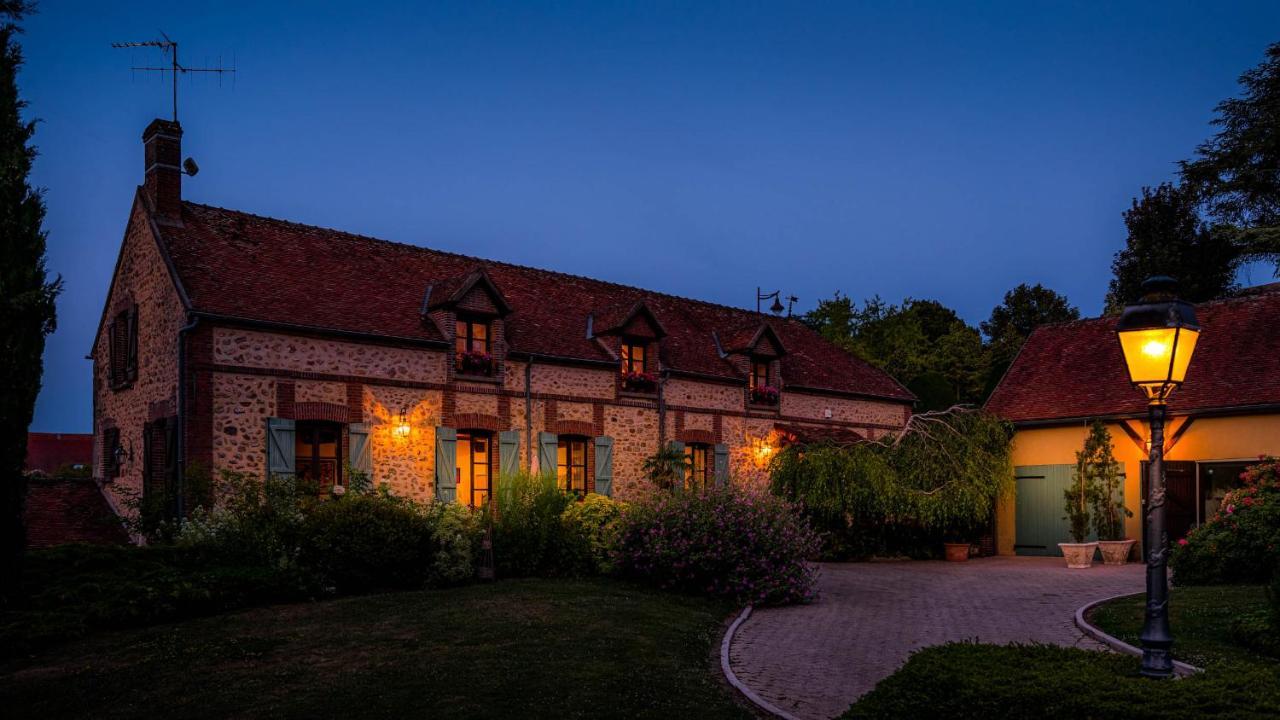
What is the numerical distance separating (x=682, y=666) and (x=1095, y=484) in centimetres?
1392

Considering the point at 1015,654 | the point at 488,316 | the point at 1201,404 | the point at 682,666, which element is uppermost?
the point at 488,316

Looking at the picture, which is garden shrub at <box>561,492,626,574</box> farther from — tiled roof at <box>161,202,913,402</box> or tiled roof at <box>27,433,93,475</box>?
tiled roof at <box>27,433,93,475</box>

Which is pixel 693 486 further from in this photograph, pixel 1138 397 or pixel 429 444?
pixel 1138 397

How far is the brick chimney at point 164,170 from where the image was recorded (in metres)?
16.5

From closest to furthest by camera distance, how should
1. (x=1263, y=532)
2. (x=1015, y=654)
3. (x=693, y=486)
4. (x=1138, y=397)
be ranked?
(x=1015, y=654)
(x=1263, y=532)
(x=693, y=486)
(x=1138, y=397)

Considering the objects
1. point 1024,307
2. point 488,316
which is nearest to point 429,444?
point 488,316

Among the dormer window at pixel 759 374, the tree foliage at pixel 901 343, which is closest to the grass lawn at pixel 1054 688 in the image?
the dormer window at pixel 759 374

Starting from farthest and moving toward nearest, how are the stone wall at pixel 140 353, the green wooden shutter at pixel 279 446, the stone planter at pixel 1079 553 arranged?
the stone planter at pixel 1079 553, the stone wall at pixel 140 353, the green wooden shutter at pixel 279 446

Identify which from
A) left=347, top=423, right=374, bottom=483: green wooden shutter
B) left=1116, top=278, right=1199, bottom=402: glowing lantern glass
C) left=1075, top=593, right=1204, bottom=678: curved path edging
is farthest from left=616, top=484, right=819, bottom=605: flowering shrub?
left=1116, top=278, right=1199, bottom=402: glowing lantern glass

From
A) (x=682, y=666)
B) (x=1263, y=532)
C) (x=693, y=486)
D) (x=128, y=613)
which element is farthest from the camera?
(x=693, y=486)

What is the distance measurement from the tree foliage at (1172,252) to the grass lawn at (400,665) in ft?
81.4

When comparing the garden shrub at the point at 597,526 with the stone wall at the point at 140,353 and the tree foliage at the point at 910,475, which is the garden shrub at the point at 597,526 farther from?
the stone wall at the point at 140,353

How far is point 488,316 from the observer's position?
18.3m

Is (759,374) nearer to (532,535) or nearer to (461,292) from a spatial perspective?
(461,292)
